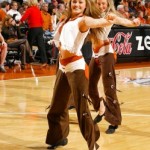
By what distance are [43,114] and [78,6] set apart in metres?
2.99

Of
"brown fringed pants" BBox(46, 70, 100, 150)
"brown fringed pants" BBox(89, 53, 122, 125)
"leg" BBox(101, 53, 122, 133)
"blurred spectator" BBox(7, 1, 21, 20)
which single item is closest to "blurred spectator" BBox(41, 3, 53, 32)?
"blurred spectator" BBox(7, 1, 21, 20)

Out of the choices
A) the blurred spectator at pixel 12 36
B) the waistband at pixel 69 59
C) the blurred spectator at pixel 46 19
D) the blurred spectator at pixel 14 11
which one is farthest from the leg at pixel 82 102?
the blurred spectator at pixel 46 19

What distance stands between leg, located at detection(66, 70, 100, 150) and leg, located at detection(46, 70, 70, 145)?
0.22 meters

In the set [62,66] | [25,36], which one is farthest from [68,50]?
[25,36]

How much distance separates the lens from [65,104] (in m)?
5.07

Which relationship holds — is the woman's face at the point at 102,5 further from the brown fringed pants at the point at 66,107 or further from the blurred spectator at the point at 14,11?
the blurred spectator at the point at 14,11

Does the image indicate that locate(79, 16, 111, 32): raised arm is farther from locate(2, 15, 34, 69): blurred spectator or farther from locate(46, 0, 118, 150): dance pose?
locate(2, 15, 34, 69): blurred spectator

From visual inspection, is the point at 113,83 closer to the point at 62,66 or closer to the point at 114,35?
the point at 62,66

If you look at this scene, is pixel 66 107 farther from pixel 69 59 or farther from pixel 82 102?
pixel 69 59

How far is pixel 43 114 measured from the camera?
7324 millimetres

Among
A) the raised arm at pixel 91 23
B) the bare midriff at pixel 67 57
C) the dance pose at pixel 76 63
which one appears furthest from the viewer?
the bare midriff at pixel 67 57

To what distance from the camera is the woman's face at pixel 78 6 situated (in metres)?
4.67

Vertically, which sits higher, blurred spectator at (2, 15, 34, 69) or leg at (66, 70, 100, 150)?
leg at (66, 70, 100, 150)

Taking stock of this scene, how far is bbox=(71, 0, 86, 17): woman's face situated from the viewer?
15.3 ft
